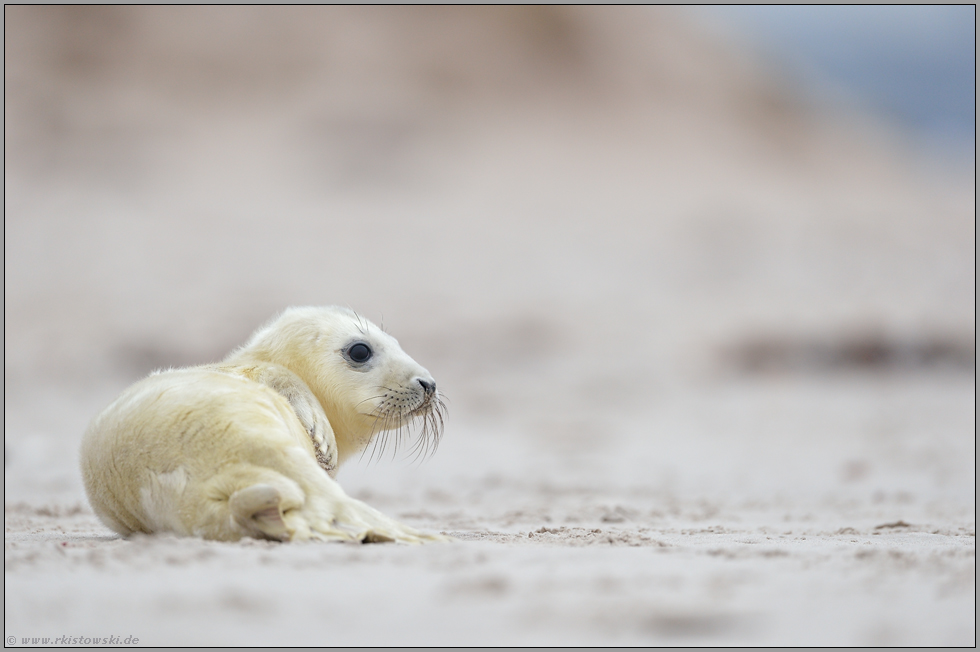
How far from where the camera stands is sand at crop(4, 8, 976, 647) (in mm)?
2520

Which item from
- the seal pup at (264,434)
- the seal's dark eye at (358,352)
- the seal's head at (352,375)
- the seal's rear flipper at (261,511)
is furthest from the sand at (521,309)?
the seal's dark eye at (358,352)

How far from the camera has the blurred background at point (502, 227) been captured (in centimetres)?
1248

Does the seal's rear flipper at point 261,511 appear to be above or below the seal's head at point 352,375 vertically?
below

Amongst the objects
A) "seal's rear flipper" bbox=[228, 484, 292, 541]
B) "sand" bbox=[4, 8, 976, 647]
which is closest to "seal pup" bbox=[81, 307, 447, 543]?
"seal's rear flipper" bbox=[228, 484, 292, 541]

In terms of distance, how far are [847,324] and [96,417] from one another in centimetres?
1610

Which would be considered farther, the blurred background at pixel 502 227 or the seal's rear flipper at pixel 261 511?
the blurred background at pixel 502 227

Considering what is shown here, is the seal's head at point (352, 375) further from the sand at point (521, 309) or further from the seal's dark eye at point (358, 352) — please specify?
the sand at point (521, 309)

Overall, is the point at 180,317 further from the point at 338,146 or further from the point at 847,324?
the point at 338,146

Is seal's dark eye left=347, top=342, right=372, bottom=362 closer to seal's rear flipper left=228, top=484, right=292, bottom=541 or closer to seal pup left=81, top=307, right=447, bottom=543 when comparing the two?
seal pup left=81, top=307, right=447, bottom=543

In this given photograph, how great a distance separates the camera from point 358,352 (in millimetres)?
4215

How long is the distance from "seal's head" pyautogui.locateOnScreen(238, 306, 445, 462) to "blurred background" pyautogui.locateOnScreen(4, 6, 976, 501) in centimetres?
313

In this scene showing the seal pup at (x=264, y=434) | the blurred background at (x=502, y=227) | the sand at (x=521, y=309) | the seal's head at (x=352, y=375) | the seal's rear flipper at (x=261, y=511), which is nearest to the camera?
the sand at (x=521, y=309)

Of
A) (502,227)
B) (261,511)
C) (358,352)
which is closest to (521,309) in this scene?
(502,227)

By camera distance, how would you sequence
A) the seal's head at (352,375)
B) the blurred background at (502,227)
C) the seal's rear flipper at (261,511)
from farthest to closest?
the blurred background at (502,227)
the seal's head at (352,375)
the seal's rear flipper at (261,511)
